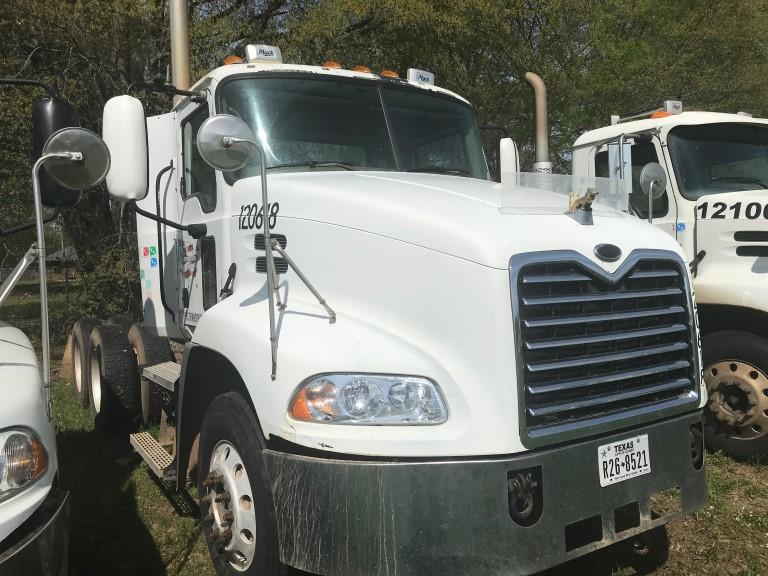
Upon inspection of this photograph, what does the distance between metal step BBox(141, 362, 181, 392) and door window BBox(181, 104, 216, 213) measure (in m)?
1.16

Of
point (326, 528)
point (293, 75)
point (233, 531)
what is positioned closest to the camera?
point (326, 528)

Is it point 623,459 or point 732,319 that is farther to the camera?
point 732,319

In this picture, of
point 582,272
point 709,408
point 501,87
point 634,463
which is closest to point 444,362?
point 582,272

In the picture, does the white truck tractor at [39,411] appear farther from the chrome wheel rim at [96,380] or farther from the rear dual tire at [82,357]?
the rear dual tire at [82,357]

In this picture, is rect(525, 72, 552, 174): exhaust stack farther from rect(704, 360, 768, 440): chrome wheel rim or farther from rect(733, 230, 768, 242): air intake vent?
rect(704, 360, 768, 440): chrome wheel rim

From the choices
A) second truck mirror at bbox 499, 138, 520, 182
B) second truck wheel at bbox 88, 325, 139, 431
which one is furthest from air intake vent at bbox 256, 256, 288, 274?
second truck wheel at bbox 88, 325, 139, 431

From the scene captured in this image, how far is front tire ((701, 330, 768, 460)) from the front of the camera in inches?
192

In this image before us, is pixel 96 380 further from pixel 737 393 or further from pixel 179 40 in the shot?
pixel 737 393

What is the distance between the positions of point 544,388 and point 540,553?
624mm

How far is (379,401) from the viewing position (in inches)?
104

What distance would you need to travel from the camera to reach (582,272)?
9.43 feet

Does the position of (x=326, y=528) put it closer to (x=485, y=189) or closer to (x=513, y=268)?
(x=513, y=268)

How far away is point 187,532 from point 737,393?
3.88 meters

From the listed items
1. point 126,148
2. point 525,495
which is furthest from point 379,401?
point 126,148
